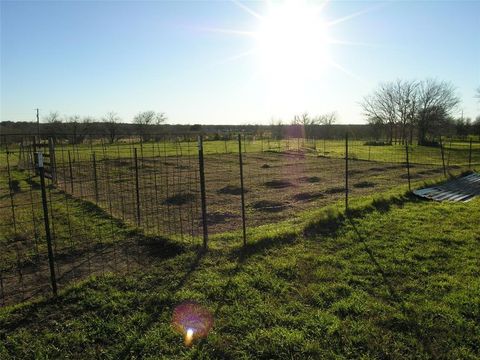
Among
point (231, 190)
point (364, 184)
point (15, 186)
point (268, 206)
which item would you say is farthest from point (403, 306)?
point (15, 186)

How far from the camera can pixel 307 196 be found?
38.0 ft

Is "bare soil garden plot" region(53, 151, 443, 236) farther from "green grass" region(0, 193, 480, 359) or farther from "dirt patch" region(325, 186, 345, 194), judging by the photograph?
"green grass" region(0, 193, 480, 359)

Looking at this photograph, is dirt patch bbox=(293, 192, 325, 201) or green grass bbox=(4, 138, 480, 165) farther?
green grass bbox=(4, 138, 480, 165)

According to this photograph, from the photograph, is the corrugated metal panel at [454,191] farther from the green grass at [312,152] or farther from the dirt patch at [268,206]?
the green grass at [312,152]

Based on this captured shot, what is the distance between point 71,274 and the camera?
536 cm

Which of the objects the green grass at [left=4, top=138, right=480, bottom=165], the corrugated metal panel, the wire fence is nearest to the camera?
the wire fence

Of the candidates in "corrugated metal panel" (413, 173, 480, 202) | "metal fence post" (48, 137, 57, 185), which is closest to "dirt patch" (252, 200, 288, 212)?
"corrugated metal panel" (413, 173, 480, 202)

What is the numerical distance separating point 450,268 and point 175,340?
407cm

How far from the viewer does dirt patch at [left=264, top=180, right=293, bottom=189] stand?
13.6 m

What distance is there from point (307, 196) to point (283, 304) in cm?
756

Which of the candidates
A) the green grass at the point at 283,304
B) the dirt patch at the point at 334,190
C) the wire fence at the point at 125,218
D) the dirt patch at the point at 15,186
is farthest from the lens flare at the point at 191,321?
the dirt patch at the point at 15,186

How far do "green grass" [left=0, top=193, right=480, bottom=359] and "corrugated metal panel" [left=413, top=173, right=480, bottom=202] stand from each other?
409 cm

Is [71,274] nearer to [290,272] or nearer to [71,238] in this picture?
[71,238]

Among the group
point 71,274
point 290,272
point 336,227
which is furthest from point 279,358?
point 336,227
